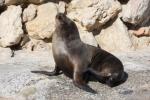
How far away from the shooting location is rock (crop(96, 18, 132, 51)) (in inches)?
402

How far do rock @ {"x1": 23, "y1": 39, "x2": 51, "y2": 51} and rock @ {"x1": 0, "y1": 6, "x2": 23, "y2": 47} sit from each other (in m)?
0.25

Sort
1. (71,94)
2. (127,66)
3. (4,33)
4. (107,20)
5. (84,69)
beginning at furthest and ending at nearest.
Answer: (107,20), (4,33), (127,66), (84,69), (71,94)

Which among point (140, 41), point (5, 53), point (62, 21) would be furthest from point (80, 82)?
point (140, 41)

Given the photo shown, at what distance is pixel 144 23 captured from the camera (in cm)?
1091

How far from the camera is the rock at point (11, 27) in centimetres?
959

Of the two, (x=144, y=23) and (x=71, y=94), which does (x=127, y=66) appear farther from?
(x=144, y=23)

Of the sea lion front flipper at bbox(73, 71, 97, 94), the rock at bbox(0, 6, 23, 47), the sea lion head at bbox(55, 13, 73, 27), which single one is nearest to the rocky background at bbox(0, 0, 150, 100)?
the rock at bbox(0, 6, 23, 47)

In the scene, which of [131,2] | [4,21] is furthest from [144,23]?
[4,21]

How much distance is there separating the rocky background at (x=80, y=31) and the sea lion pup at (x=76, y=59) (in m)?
0.25

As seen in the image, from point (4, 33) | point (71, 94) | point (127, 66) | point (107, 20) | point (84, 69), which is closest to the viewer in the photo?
point (71, 94)

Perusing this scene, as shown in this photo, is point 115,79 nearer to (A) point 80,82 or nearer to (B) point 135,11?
(A) point 80,82

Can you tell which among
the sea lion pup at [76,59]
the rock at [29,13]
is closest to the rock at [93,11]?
the rock at [29,13]

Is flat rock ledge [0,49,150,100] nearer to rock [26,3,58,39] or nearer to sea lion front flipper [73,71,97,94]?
sea lion front flipper [73,71,97,94]

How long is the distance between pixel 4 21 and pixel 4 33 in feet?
0.91
